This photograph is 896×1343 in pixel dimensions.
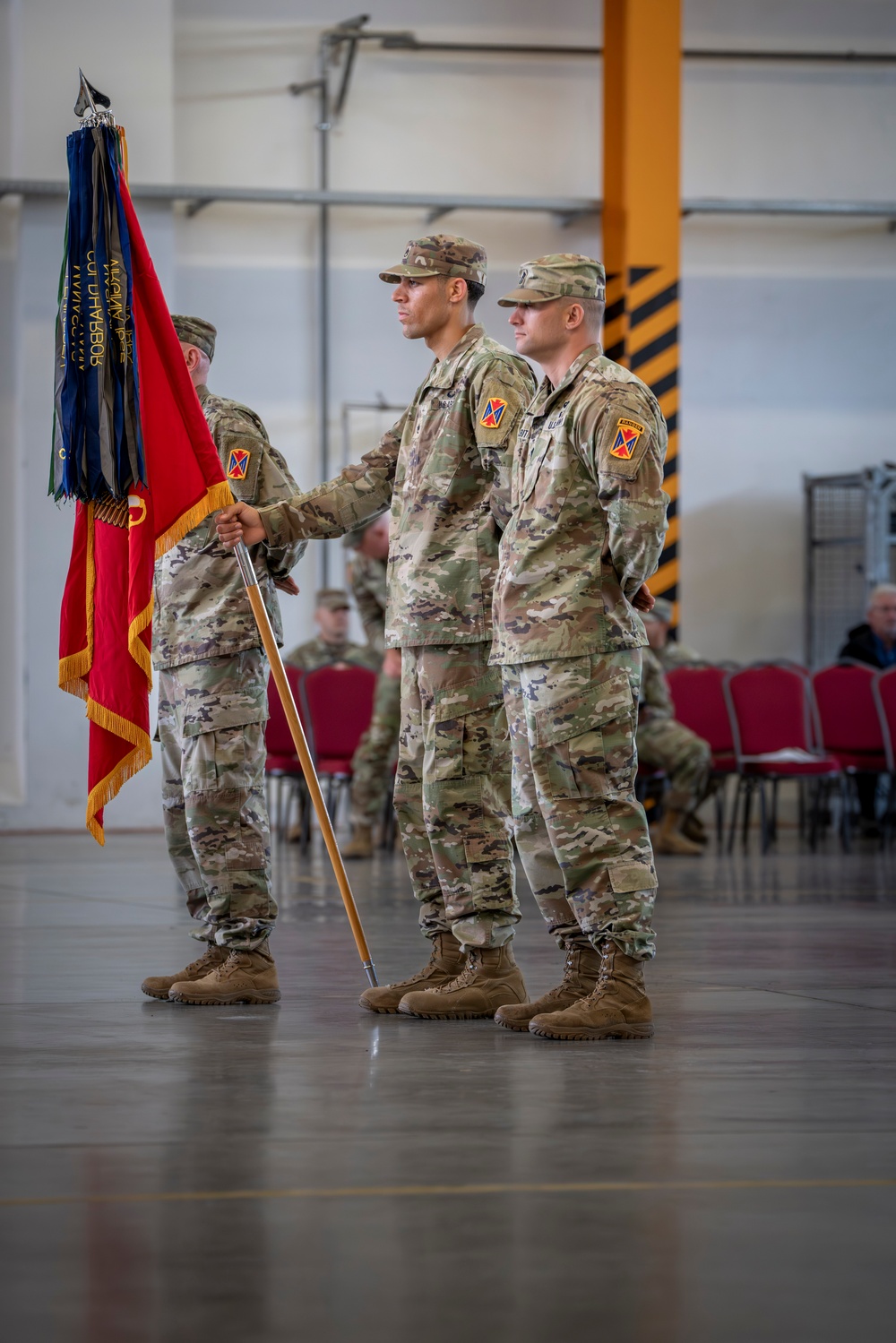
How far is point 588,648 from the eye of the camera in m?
3.72

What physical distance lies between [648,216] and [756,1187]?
9.47 metres

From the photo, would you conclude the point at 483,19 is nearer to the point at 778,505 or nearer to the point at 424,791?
the point at 778,505

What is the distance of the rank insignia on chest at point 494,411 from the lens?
3.95 meters

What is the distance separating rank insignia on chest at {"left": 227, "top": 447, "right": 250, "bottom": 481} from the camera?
4.46m

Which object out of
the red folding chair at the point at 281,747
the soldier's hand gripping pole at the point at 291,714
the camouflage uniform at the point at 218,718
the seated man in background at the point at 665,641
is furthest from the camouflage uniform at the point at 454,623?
the seated man in background at the point at 665,641

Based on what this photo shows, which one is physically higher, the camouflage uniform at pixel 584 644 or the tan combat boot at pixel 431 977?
the camouflage uniform at pixel 584 644

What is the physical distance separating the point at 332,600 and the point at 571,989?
6545 millimetres

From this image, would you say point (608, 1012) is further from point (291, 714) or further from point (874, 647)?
point (874, 647)

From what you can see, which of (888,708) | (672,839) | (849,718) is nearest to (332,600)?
(672,839)

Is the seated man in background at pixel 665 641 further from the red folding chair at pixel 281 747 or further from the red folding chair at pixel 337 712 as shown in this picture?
the red folding chair at pixel 281 747

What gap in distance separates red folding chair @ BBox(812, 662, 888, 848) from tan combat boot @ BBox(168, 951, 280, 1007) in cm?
622

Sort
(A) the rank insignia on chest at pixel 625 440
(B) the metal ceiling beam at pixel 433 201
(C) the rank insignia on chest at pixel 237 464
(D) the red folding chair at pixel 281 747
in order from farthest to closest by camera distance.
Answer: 1. (B) the metal ceiling beam at pixel 433 201
2. (D) the red folding chair at pixel 281 747
3. (C) the rank insignia on chest at pixel 237 464
4. (A) the rank insignia on chest at pixel 625 440

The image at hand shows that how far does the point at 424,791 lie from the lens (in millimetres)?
4027

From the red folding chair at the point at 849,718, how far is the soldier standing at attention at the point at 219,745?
20.4 ft
